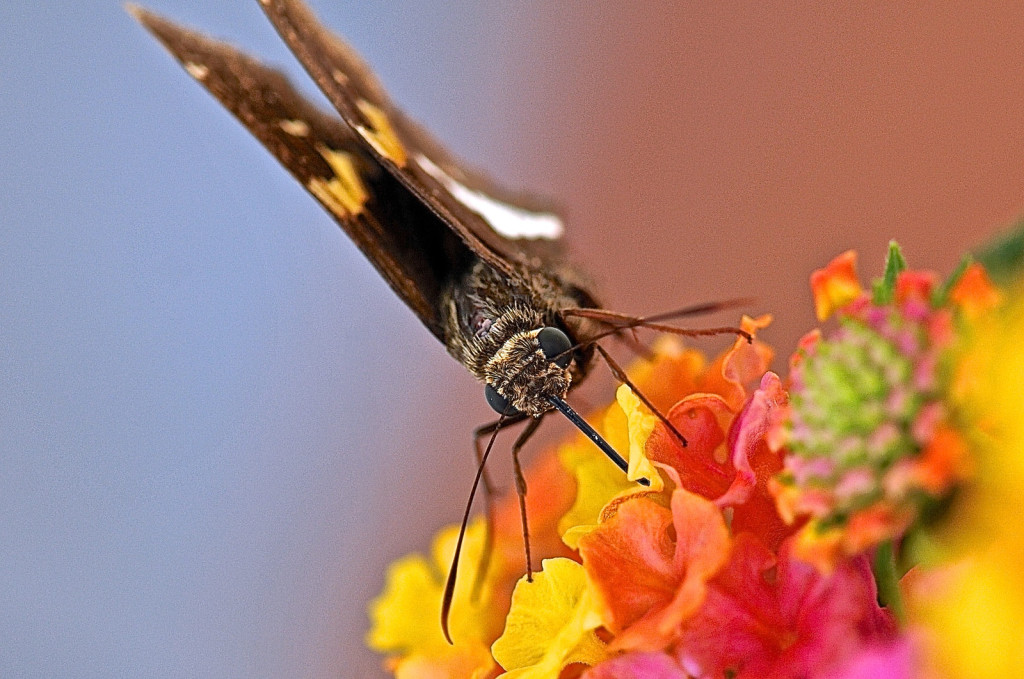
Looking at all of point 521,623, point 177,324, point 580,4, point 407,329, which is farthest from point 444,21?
point 521,623

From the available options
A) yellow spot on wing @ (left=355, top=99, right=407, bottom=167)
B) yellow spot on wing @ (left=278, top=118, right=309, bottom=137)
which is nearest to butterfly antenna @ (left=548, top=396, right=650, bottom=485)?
yellow spot on wing @ (left=355, top=99, right=407, bottom=167)

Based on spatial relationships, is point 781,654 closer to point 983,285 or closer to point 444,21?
point 983,285

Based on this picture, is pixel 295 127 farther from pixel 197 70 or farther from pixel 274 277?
pixel 274 277

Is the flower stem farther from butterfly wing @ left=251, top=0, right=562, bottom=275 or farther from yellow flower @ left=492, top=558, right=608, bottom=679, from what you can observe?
butterfly wing @ left=251, top=0, right=562, bottom=275

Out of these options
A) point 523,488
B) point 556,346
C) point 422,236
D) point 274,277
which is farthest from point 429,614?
point 274,277

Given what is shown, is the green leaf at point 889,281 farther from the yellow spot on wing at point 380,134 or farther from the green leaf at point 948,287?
the yellow spot on wing at point 380,134

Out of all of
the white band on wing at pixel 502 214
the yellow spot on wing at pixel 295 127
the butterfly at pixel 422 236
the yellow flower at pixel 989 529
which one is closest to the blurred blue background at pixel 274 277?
the white band on wing at pixel 502 214
